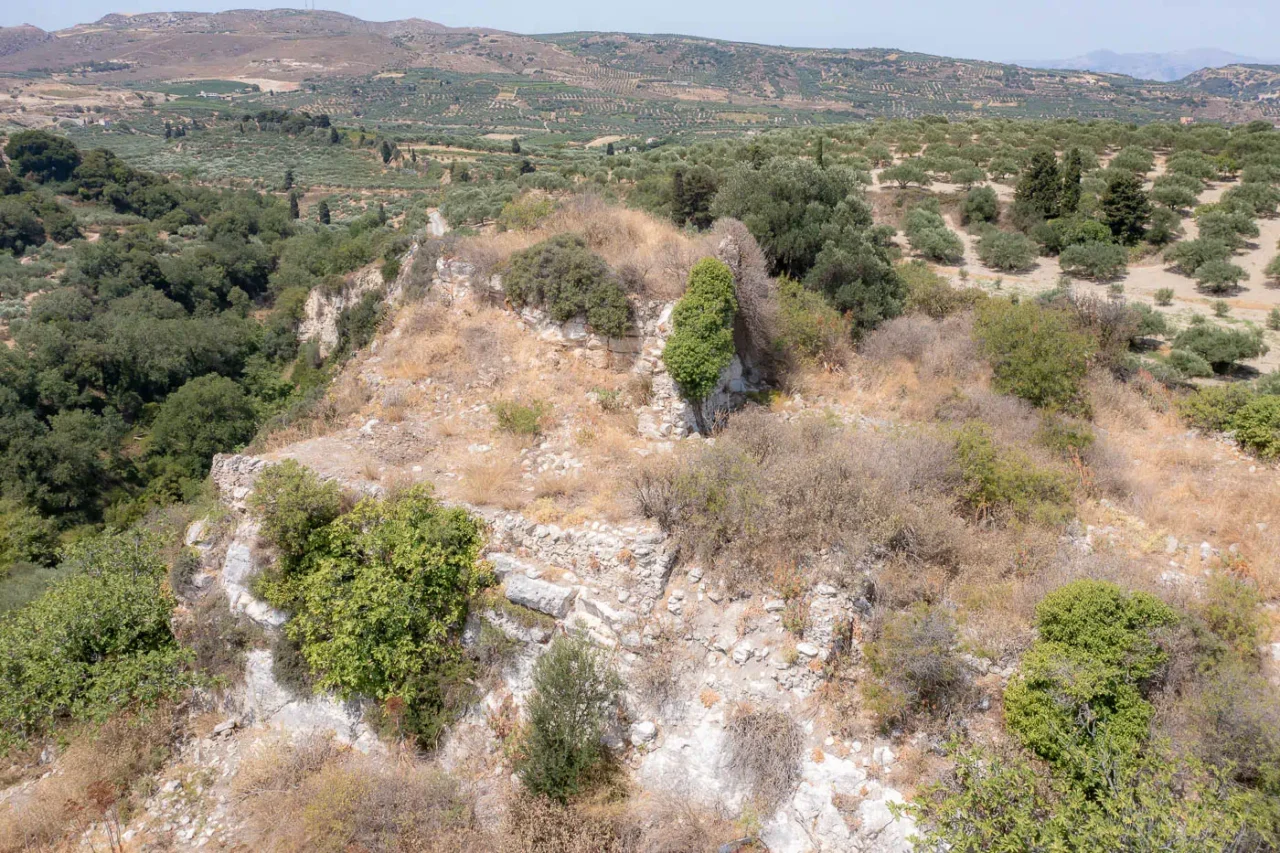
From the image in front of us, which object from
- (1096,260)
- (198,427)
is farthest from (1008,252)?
(198,427)

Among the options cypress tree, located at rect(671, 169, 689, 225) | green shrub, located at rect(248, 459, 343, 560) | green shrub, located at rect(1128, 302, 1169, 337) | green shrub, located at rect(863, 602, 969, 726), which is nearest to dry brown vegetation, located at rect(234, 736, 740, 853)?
green shrub, located at rect(863, 602, 969, 726)

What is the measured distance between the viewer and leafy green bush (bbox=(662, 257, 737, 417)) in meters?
11.2

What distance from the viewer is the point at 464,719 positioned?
823 cm

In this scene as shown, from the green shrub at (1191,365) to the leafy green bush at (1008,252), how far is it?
683cm

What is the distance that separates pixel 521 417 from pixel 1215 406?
13.6m

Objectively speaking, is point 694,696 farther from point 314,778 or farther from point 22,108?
point 22,108

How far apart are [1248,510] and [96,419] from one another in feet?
113

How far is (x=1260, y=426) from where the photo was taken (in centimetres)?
1209

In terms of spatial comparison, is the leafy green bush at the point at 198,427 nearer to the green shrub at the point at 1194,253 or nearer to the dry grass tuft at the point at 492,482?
the dry grass tuft at the point at 492,482

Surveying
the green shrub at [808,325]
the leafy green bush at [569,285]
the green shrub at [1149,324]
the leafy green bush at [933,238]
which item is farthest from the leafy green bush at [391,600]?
the leafy green bush at [933,238]

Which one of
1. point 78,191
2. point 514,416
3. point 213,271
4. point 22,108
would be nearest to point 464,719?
point 514,416

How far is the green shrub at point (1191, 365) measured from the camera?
1534 cm

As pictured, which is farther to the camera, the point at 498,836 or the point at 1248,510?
the point at 1248,510

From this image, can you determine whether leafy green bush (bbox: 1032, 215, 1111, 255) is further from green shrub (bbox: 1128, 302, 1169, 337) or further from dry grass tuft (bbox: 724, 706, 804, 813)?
dry grass tuft (bbox: 724, 706, 804, 813)
